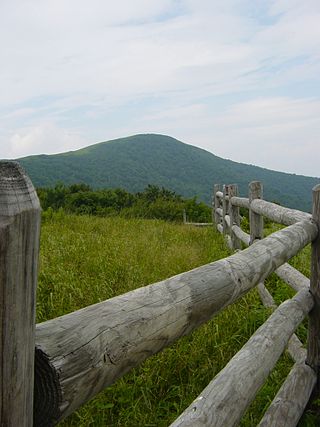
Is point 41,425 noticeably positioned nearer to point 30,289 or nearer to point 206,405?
point 30,289

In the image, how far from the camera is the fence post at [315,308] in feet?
8.83

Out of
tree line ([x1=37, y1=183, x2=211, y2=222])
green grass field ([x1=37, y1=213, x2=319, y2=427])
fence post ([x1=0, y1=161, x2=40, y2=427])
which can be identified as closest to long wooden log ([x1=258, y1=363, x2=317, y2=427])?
green grass field ([x1=37, y1=213, x2=319, y2=427])

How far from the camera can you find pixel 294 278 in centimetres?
322

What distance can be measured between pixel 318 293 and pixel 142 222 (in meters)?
6.20

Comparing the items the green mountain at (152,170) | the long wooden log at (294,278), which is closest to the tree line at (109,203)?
the long wooden log at (294,278)

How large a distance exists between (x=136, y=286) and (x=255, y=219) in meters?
1.44

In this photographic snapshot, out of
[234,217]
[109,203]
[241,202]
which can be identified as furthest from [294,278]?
[109,203]

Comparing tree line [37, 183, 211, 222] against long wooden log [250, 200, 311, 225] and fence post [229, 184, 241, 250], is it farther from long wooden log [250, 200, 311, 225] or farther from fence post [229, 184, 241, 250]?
long wooden log [250, 200, 311, 225]

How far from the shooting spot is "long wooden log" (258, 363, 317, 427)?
2084 millimetres

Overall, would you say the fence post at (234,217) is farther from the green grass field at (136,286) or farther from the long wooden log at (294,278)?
the long wooden log at (294,278)

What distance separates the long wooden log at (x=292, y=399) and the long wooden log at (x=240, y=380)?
30 cm

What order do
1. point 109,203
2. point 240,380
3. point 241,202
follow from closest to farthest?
point 240,380
point 241,202
point 109,203

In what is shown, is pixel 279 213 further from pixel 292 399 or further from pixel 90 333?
pixel 90 333

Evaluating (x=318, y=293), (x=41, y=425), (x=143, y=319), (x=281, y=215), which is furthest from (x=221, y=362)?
(x=41, y=425)
